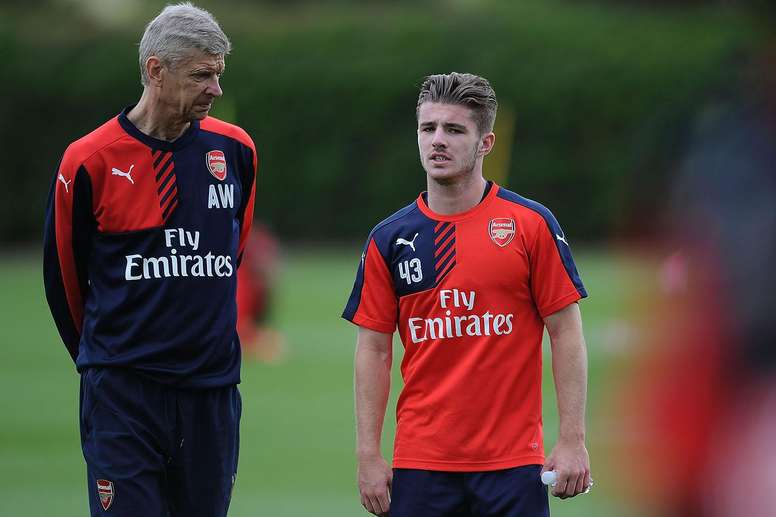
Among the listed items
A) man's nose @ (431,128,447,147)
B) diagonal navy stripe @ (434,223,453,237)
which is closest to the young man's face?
man's nose @ (431,128,447,147)

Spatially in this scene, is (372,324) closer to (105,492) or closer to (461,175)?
(461,175)

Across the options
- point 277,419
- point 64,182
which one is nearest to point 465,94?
point 64,182

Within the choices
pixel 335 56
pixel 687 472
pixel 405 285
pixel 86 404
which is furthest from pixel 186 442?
pixel 335 56

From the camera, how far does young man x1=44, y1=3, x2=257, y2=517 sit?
11.4 feet

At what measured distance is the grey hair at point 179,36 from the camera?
3.44m

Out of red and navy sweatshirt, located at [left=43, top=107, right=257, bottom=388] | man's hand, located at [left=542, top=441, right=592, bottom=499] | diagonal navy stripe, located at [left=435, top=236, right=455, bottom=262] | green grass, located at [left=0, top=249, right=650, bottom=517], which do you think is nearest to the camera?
man's hand, located at [left=542, top=441, right=592, bottom=499]

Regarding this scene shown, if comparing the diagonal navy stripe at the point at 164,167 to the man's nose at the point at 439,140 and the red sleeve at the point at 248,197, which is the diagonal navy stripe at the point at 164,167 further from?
the man's nose at the point at 439,140

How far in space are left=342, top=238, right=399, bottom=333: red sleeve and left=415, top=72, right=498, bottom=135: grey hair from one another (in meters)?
0.46

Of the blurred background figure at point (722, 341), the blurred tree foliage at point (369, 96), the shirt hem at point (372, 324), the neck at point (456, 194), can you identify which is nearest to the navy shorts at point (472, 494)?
the shirt hem at point (372, 324)

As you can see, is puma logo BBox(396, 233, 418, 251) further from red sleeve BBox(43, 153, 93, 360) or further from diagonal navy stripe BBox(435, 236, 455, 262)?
red sleeve BBox(43, 153, 93, 360)

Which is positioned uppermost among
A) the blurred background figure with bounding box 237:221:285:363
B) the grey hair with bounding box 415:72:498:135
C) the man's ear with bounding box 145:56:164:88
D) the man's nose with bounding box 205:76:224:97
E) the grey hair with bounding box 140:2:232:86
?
the grey hair with bounding box 140:2:232:86

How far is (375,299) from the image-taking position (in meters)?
3.46

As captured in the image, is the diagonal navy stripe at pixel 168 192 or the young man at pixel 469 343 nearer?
the young man at pixel 469 343

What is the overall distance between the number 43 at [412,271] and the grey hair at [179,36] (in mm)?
836
